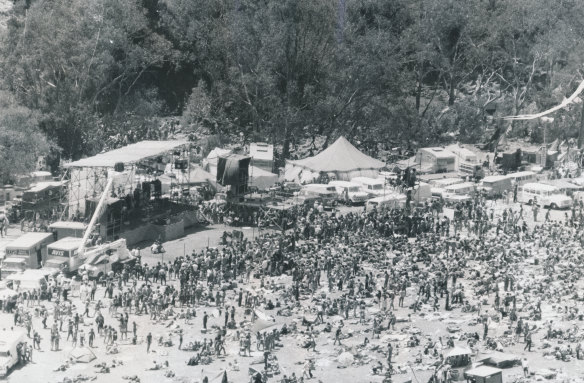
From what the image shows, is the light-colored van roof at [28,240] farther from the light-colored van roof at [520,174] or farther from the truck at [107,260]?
the light-colored van roof at [520,174]

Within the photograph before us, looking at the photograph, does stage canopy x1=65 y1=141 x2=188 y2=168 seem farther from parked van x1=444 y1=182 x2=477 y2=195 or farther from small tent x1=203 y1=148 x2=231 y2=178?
parked van x1=444 y1=182 x2=477 y2=195

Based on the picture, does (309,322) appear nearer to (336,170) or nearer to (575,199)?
(336,170)

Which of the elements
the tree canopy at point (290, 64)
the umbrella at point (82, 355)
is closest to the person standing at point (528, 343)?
the umbrella at point (82, 355)

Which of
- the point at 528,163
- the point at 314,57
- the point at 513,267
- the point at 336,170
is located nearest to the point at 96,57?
the point at 314,57

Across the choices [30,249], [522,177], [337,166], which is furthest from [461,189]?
[30,249]

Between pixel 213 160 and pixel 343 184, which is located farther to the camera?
pixel 213 160

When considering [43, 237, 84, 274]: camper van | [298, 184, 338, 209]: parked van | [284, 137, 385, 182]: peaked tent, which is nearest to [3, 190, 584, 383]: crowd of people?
[43, 237, 84, 274]: camper van

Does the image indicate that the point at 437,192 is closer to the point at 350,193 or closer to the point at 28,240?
the point at 350,193
